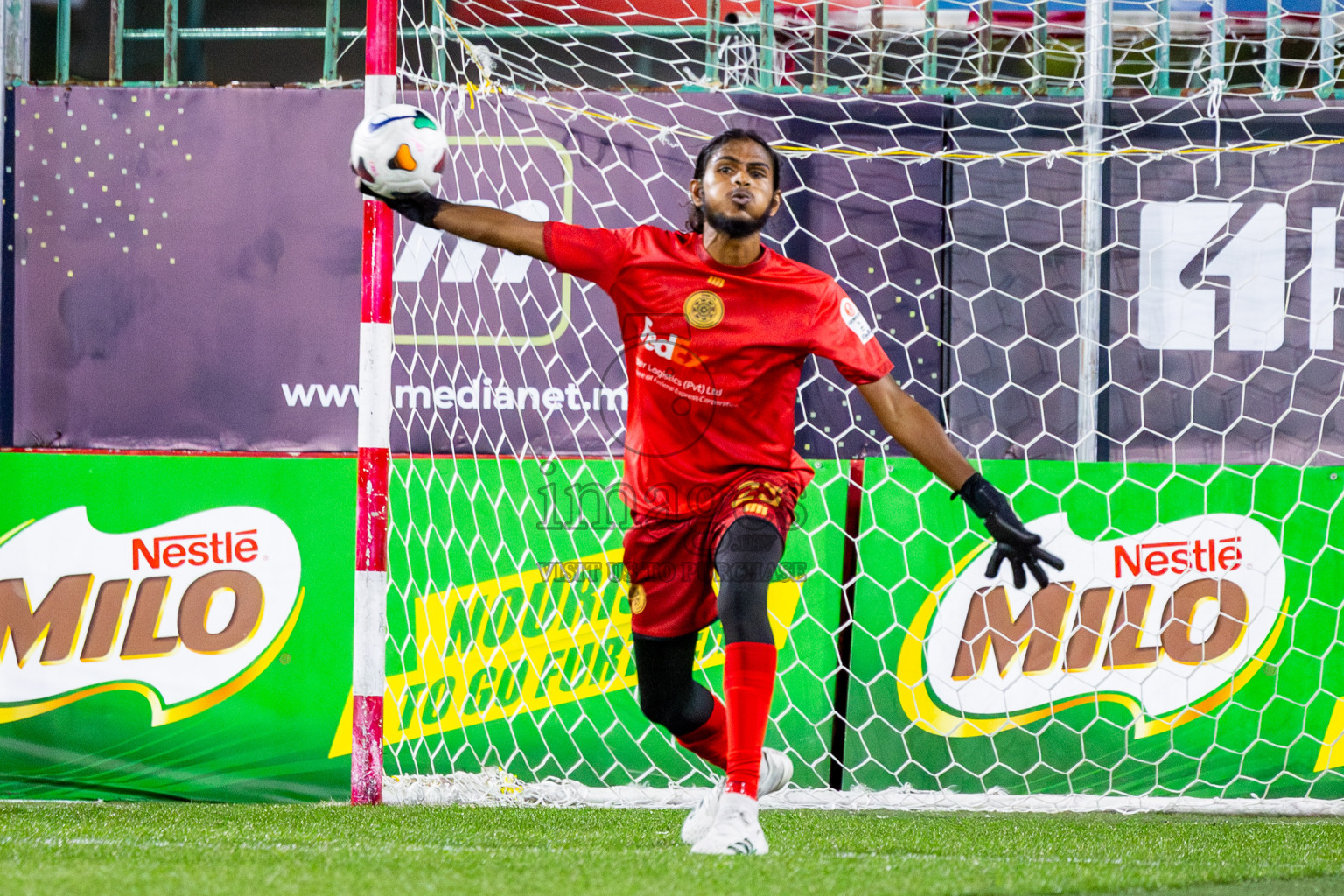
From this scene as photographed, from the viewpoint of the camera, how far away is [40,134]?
5379 millimetres

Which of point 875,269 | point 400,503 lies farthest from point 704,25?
point 400,503

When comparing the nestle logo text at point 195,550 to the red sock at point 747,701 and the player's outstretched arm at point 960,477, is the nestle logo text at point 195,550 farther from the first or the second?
the player's outstretched arm at point 960,477

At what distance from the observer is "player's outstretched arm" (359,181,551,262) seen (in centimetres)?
302

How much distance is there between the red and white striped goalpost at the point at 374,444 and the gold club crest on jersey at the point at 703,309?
1.12m

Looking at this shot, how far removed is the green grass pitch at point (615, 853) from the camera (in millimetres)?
2232

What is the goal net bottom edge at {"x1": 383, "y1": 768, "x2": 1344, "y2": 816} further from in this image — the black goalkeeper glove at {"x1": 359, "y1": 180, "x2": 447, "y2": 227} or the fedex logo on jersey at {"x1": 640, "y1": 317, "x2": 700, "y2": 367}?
the black goalkeeper glove at {"x1": 359, "y1": 180, "x2": 447, "y2": 227}

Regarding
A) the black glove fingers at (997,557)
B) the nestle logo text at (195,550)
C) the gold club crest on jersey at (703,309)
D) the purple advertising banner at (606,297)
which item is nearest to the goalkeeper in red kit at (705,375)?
the gold club crest on jersey at (703,309)

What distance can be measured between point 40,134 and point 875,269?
3453mm

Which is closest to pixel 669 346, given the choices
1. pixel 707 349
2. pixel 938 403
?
pixel 707 349

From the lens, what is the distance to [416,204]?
3.02 meters

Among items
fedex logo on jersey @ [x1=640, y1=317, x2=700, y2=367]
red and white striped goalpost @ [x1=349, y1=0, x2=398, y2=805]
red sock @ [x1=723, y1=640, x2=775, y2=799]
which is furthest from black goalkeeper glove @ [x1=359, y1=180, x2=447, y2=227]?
red sock @ [x1=723, y1=640, x2=775, y2=799]

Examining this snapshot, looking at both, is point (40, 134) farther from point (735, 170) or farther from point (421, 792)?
point (735, 170)

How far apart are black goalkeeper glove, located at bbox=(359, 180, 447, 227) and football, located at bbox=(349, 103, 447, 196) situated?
0.06 ft

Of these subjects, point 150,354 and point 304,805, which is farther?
point 150,354
